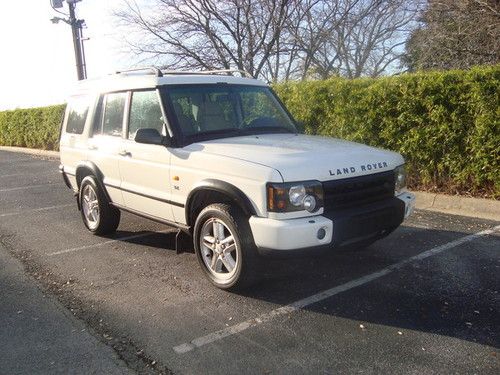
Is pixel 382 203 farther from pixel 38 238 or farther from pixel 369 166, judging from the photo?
pixel 38 238

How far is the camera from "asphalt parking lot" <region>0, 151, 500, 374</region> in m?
3.11

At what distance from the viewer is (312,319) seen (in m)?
3.68

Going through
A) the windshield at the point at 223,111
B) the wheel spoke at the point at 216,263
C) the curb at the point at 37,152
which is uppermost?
the windshield at the point at 223,111

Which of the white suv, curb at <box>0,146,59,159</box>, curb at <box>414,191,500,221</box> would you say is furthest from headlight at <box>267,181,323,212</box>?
curb at <box>0,146,59,159</box>

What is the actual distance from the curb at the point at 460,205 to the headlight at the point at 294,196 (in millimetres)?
3895

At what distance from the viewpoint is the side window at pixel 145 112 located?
4.82 metres

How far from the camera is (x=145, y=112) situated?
5.02 metres

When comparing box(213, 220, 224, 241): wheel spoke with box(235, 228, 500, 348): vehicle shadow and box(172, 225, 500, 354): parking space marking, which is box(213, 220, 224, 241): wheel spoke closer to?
box(235, 228, 500, 348): vehicle shadow

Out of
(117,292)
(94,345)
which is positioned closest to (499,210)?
(117,292)

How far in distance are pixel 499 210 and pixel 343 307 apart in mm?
3783

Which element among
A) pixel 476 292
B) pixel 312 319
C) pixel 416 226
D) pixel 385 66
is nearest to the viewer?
pixel 312 319

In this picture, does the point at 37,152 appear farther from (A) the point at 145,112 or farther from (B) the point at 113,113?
(A) the point at 145,112

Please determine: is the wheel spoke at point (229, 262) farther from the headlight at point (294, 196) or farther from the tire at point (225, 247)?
the headlight at point (294, 196)

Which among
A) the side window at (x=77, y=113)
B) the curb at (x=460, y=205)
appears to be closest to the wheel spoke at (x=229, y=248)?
the side window at (x=77, y=113)
